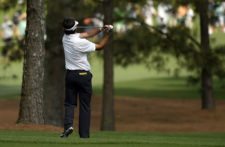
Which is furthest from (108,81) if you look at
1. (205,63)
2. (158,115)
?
(158,115)

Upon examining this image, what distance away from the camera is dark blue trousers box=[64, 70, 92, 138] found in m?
12.1

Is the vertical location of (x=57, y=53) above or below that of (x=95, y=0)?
below

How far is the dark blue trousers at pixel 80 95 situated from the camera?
12148mm

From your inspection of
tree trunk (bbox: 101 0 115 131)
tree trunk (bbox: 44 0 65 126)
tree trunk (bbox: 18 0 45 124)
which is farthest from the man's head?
tree trunk (bbox: 44 0 65 126)

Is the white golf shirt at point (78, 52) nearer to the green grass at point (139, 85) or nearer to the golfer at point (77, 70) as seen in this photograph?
the golfer at point (77, 70)

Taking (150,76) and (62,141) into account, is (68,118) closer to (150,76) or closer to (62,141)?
(62,141)

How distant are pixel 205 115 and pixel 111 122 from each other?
20.9 ft

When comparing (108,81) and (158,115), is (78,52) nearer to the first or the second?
(108,81)

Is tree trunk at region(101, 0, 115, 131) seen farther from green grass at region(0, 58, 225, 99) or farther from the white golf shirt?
green grass at region(0, 58, 225, 99)

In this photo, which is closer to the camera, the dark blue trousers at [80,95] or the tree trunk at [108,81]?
the dark blue trousers at [80,95]

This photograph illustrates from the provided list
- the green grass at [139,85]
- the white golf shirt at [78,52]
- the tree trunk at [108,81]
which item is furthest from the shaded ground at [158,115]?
the white golf shirt at [78,52]

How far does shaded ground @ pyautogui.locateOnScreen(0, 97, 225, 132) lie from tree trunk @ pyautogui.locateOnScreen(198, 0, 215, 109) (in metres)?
0.46

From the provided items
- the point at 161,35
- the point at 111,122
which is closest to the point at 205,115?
the point at 161,35

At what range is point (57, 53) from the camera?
23672 mm
